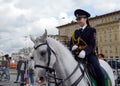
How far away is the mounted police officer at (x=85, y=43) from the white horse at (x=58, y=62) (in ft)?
0.84

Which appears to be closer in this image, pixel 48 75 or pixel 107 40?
pixel 48 75

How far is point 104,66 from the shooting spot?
341 inches

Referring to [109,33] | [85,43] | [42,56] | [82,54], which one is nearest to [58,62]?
[42,56]

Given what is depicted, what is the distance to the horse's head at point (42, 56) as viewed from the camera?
20.8 feet

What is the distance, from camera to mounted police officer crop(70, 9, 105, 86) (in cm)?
718

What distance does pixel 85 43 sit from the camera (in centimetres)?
725

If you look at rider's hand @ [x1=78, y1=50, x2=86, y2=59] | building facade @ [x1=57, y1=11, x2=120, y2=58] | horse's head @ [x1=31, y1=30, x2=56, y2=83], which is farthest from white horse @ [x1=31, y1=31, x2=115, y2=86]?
building facade @ [x1=57, y1=11, x2=120, y2=58]

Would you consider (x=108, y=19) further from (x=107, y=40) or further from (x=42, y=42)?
(x=42, y=42)

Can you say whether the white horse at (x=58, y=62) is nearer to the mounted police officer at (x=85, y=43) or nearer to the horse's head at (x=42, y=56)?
the horse's head at (x=42, y=56)

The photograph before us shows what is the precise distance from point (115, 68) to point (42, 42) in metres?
10.6

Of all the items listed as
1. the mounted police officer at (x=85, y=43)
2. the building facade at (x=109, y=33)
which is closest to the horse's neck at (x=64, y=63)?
the mounted police officer at (x=85, y=43)

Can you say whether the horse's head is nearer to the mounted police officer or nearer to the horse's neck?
the horse's neck

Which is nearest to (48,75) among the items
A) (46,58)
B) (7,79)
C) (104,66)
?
(46,58)

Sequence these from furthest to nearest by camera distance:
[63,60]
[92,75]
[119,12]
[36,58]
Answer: [119,12], [92,75], [63,60], [36,58]
